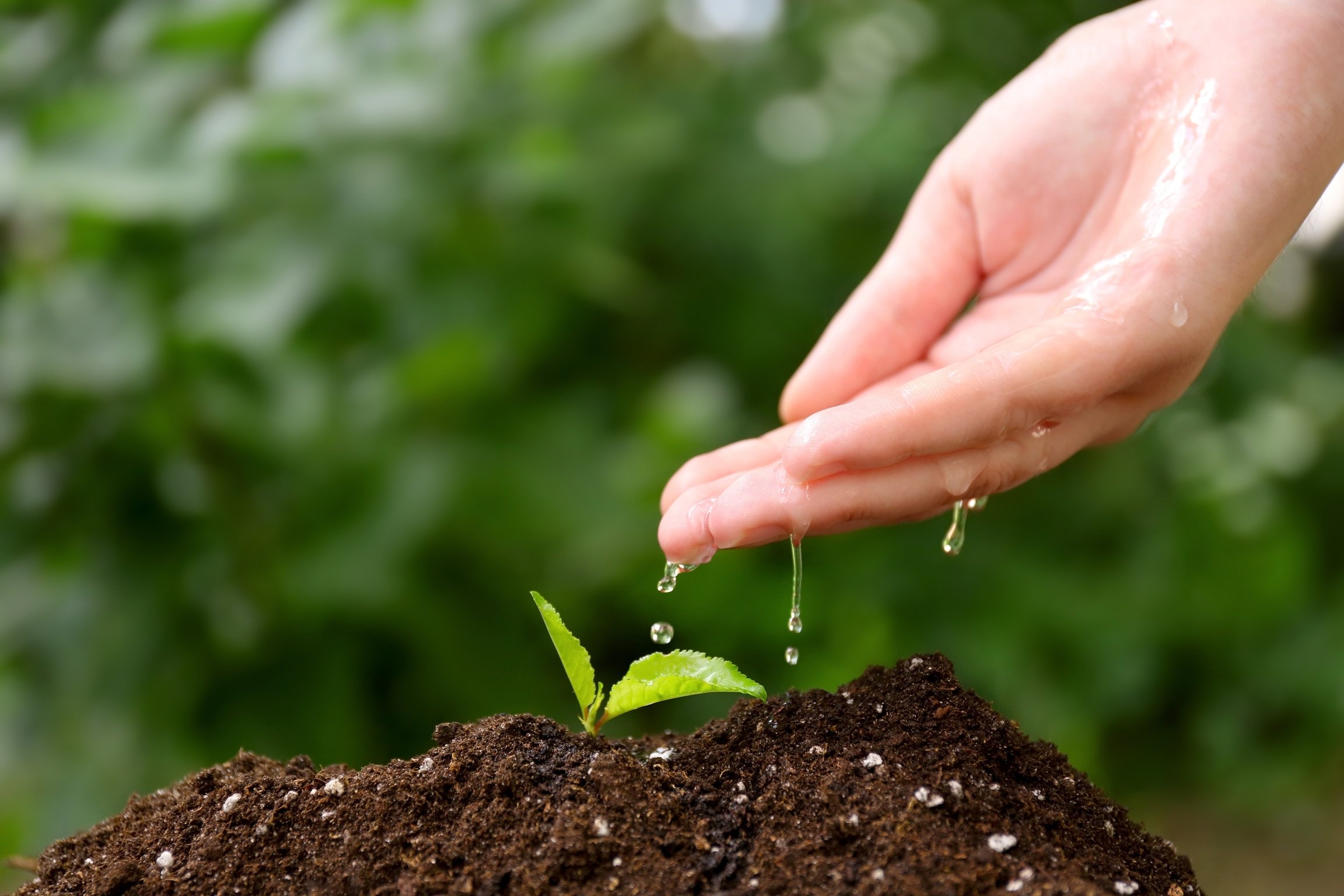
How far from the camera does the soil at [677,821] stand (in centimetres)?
84

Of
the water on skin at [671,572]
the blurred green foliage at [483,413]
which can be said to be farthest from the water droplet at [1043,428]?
the blurred green foliage at [483,413]

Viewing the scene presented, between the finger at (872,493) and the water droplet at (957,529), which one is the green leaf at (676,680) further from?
the water droplet at (957,529)

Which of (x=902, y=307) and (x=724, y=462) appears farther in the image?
(x=902, y=307)

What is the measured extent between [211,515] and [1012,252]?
147 cm

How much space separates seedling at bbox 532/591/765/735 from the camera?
94cm

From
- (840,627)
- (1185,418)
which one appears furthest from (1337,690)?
(840,627)

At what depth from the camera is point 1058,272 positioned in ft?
4.37

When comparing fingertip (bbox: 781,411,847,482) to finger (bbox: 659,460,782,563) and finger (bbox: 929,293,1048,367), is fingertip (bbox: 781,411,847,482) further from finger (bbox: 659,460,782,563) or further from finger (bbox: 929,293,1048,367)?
finger (bbox: 929,293,1048,367)

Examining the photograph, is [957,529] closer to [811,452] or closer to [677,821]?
[811,452]

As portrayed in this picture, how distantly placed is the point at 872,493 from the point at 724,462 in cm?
21

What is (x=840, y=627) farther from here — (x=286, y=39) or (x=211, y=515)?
(x=286, y=39)

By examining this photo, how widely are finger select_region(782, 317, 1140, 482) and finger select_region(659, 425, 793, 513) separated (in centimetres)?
20

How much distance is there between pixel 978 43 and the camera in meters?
2.84

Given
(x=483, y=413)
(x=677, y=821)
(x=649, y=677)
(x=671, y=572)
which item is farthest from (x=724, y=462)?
(x=483, y=413)
